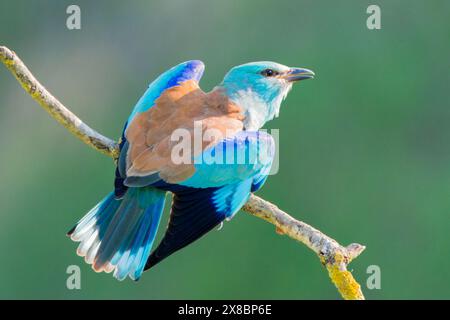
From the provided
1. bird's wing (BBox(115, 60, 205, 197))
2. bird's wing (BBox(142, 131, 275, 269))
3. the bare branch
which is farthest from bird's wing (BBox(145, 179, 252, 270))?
the bare branch

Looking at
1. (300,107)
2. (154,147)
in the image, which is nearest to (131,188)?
(154,147)

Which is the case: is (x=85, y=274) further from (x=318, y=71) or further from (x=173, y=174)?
(x=173, y=174)

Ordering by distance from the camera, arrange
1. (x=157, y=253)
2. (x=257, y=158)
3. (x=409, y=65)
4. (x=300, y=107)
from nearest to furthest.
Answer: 1. (x=157, y=253)
2. (x=257, y=158)
3. (x=300, y=107)
4. (x=409, y=65)

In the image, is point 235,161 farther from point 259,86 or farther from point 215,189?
point 259,86

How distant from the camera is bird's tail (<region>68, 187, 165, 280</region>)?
→ 11.0ft

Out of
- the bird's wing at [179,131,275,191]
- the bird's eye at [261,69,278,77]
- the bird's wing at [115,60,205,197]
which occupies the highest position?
the bird's eye at [261,69,278,77]

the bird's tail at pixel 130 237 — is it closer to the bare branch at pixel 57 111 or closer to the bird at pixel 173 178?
the bird at pixel 173 178

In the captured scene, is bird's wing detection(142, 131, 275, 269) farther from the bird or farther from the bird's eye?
the bird's eye

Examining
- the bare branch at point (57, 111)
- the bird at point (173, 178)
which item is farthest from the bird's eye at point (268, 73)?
the bare branch at point (57, 111)

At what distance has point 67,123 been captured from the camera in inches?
139

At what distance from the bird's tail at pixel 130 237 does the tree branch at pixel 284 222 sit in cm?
23

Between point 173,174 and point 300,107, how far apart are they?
170 inches

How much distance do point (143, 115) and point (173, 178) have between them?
0.39 meters

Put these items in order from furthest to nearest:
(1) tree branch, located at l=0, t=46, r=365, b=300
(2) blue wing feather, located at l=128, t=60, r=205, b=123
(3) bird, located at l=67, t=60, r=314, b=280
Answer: (2) blue wing feather, located at l=128, t=60, r=205, b=123
(3) bird, located at l=67, t=60, r=314, b=280
(1) tree branch, located at l=0, t=46, r=365, b=300
